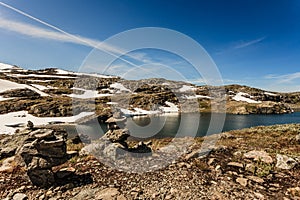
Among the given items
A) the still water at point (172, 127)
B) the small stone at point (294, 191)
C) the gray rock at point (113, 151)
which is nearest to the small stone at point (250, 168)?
the small stone at point (294, 191)

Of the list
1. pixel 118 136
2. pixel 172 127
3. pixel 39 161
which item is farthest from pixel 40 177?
pixel 172 127

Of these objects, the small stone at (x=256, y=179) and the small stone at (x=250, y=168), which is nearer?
the small stone at (x=256, y=179)

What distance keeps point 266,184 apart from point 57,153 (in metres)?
11.6

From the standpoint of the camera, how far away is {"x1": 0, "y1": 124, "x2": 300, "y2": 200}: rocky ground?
9875mm

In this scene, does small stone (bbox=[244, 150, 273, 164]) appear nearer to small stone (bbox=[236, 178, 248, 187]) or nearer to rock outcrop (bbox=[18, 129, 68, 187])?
small stone (bbox=[236, 178, 248, 187])

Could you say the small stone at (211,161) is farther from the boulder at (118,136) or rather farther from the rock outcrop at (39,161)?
the rock outcrop at (39,161)

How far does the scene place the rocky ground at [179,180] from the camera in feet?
32.4

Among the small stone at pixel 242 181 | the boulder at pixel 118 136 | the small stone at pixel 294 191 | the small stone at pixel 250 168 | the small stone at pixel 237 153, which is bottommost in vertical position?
the small stone at pixel 294 191

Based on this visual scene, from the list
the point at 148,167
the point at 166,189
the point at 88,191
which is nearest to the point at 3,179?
the point at 88,191

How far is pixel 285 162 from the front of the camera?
43.1 ft

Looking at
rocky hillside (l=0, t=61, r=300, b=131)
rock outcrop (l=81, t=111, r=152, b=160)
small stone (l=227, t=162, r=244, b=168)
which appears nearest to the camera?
small stone (l=227, t=162, r=244, b=168)

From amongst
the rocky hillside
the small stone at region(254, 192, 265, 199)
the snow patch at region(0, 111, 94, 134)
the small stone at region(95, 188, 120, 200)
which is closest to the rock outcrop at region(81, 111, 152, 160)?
the small stone at region(95, 188, 120, 200)

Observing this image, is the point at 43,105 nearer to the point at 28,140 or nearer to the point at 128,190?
the point at 28,140

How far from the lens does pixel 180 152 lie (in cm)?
1619
